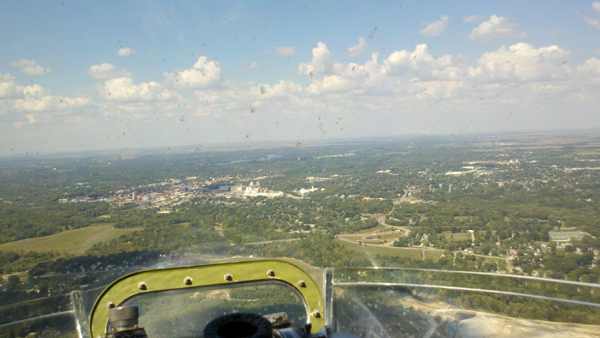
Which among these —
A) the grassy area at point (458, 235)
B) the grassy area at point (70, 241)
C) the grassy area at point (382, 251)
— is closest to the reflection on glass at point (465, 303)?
the grassy area at point (382, 251)

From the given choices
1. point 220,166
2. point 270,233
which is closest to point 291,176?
point 220,166

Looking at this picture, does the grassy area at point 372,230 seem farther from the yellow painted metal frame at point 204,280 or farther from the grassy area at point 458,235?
the yellow painted metal frame at point 204,280

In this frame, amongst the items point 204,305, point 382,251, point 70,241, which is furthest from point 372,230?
point 204,305

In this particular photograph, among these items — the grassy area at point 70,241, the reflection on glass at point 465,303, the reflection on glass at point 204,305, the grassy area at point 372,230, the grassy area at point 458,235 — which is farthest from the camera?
the grassy area at point 372,230

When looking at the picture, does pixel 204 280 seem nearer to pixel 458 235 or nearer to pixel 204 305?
pixel 204 305

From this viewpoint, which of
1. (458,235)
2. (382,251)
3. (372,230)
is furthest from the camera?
(372,230)

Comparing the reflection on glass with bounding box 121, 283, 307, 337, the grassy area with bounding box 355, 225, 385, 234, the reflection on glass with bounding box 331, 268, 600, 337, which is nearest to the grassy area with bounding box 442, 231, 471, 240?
the grassy area with bounding box 355, 225, 385, 234
